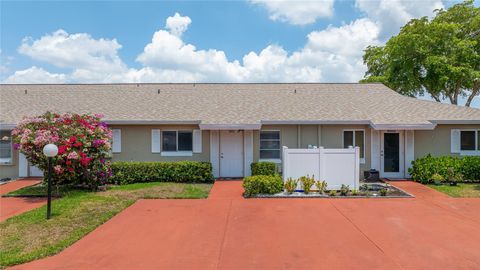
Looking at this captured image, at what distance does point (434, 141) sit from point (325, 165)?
6533 mm

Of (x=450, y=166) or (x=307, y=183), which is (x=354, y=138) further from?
(x=307, y=183)

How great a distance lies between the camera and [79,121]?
11.3 meters

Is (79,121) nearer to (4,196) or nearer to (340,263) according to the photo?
(4,196)

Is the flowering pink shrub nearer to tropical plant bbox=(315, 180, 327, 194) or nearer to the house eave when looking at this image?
the house eave

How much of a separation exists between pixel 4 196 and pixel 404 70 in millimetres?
28676

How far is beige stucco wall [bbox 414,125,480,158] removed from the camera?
13.9 meters

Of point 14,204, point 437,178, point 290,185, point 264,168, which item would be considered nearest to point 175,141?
point 264,168

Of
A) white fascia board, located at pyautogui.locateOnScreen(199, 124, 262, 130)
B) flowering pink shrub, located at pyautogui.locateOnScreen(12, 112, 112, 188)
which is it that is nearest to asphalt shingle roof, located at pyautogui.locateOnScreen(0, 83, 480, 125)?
white fascia board, located at pyautogui.locateOnScreen(199, 124, 262, 130)

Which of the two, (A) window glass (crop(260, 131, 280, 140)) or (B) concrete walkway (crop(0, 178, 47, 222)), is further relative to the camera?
(A) window glass (crop(260, 131, 280, 140))

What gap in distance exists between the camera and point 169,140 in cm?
1429

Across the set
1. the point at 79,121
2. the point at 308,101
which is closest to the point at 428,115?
the point at 308,101

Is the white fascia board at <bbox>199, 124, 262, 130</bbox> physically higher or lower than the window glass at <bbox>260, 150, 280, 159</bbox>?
higher

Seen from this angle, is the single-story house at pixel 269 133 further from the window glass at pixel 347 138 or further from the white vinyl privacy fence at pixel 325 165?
the white vinyl privacy fence at pixel 325 165

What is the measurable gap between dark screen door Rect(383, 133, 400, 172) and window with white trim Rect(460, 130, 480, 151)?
9.33 feet
